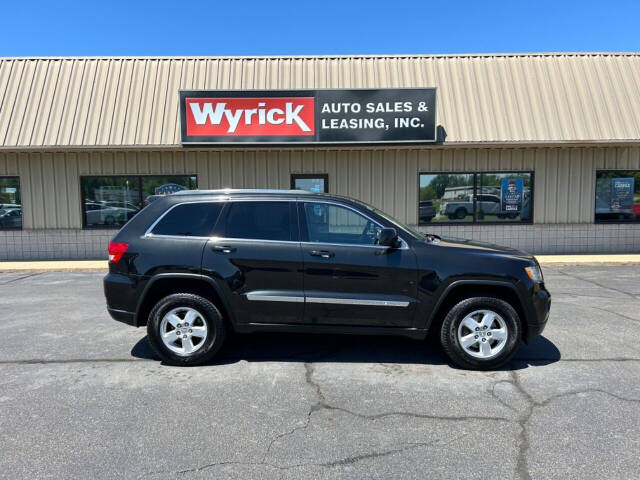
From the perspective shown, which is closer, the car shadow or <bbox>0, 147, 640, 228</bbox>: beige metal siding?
the car shadow

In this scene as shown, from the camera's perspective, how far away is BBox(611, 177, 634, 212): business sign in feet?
40.3

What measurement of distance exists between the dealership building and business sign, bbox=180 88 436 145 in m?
0.44

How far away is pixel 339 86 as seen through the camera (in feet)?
39.8

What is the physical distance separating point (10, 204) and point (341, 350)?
1150cm

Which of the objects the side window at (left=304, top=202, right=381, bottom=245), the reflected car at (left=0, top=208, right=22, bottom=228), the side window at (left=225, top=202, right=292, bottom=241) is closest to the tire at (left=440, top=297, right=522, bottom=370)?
the side window at (left=304, top=202, right=381, bottom=245)

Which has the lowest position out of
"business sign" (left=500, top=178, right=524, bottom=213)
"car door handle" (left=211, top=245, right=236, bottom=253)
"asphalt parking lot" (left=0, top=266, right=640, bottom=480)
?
"asphalt parking lot" (left=0, top=266, right=640, bottom=480)

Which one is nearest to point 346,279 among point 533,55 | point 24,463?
point 24,463

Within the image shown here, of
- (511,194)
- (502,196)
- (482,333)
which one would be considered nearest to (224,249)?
(482,333)

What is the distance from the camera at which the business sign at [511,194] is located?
482 inches

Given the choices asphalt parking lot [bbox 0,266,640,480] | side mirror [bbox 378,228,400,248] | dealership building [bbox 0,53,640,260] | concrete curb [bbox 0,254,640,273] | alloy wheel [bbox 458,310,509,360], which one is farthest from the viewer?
dealership building [bbox 0,53,640,260]

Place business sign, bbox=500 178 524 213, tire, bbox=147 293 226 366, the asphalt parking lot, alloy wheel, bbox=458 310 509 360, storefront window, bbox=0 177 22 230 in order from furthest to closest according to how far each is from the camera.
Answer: business sign, bbox=500 178 524 213 < storefront window, bbox=0 177 22 230 < tire, bbox=147 293 226 366 < alloy wheel, bbox=458 310 509 360 < the asphalt parking lot

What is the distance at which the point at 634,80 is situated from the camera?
12195 millimetres

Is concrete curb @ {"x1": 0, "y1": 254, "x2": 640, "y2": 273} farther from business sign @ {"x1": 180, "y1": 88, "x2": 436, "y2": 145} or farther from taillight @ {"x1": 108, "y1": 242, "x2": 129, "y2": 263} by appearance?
taillight @ {"x1": 108, "y1": 242, "x2": 129, "y2": 263}

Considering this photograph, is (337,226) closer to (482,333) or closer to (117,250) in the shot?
(482,333)
